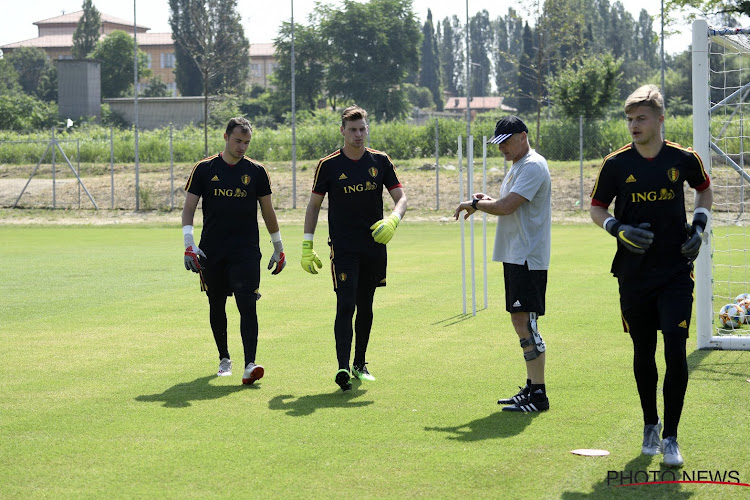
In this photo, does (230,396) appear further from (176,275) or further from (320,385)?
(176,275)

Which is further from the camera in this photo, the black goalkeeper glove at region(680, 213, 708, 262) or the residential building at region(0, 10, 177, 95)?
the residential building at region(0, 10, 177, 95)

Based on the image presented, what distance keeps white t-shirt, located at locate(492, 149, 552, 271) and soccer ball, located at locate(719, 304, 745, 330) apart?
3.87 meters

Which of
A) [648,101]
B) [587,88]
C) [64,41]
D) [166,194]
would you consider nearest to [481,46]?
[64,41]

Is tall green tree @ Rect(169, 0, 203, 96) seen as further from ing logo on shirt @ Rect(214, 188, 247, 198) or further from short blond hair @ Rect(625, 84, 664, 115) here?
short blond hair @ Rect(625, 84, 664, 115)

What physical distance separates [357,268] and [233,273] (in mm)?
1075

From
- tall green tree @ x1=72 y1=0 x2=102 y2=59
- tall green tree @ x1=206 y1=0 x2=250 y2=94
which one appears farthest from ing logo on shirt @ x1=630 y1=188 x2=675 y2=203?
tall green tree @ x1=72 y1=0 x2=102 y2=59

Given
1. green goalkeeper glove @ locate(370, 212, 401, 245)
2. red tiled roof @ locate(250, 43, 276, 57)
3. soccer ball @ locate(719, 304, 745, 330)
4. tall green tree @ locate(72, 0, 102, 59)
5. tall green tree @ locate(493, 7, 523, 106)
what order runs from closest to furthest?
green goalkeeper glove @ locate(370, 212, 401, 245), soccer ball @ locate(719, 304, 745, 330), tall green tree @ locate(72, 0, 102, 59), red tiled roof @ locate(250, 43, 276, 57), tall green tree @ locate(493, 7, 523, 106)

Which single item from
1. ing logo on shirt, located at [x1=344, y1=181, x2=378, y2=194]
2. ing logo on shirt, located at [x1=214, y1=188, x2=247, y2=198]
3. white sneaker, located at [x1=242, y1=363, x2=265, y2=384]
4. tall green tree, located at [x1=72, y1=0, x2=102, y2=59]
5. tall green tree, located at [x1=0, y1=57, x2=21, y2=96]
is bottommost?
white sneaker, located at [x1=242, y1=363, x2=265, y2=384]

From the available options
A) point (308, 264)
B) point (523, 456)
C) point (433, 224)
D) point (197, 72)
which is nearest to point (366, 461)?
point (523, 456)

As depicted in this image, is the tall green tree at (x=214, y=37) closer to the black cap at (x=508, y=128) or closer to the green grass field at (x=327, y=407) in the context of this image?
the green grass field at (x=327, y=407)

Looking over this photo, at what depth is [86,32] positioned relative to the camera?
347 ft

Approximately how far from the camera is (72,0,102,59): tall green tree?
105 meters

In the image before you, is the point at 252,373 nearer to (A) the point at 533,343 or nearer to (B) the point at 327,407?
(B) the point at 327,407

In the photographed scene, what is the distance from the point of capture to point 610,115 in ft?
148
